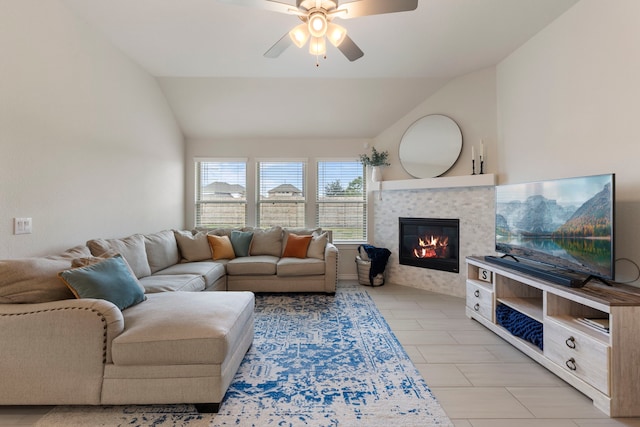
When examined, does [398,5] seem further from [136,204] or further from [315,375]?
[136,204]

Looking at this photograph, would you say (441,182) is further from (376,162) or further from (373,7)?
(373,7)

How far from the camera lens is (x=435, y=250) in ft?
14.1

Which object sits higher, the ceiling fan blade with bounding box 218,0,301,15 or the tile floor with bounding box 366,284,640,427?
the ceiling fan blade with bounding box 218,0,301,15

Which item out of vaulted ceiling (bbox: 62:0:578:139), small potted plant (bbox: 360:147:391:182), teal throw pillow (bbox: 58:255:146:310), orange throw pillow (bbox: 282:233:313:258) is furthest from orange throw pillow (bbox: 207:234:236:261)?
small potted plant (bbox: 360:147:391:182)

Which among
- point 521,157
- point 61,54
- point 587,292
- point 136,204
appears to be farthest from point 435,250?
point 61,54

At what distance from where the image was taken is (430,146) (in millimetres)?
4320

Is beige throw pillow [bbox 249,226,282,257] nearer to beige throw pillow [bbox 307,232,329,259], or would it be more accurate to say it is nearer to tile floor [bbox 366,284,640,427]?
beige throw pillow [bbox 307,232,329,259]

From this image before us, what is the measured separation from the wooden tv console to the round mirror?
1977 millimetres

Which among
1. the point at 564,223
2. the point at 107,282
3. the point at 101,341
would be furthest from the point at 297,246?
the point at 564,223

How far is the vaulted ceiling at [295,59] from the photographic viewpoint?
106 inches

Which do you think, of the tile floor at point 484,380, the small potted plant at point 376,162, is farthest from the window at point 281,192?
the tile floor at point 484,380

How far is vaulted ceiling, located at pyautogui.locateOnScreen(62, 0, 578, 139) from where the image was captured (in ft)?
8.83

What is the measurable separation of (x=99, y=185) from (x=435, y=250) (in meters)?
4.16

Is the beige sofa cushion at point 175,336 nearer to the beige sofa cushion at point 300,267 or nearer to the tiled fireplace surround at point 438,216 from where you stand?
the beige sofa cushion at point 300,267
